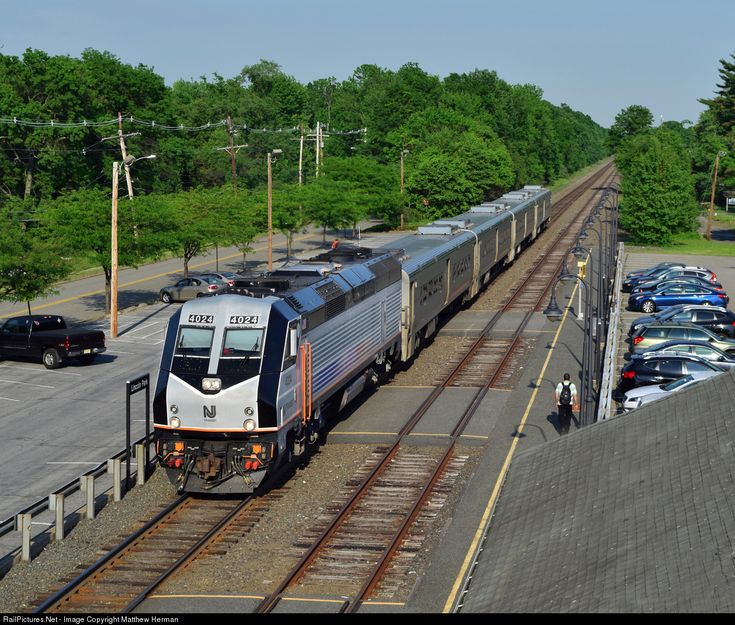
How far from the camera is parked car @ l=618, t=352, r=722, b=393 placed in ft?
96.4

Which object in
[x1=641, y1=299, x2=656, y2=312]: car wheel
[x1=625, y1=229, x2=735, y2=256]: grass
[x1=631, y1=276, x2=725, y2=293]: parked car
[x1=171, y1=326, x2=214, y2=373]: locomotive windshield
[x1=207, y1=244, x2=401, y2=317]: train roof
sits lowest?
[x1=641, y1=299, x2=656, y2=312]: car wheel

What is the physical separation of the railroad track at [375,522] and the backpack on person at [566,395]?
2.78m

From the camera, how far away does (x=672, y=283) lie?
153ft

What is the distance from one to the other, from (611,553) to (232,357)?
10.3 meters

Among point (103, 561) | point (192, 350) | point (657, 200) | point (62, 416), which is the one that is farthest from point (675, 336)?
point (657, 200)

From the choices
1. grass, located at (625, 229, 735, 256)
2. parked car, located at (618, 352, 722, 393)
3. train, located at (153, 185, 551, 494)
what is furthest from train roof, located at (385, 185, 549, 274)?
grass, located at (625, 229, 735, 256)

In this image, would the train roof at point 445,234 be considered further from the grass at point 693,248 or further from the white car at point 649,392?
the grass at point 693,248

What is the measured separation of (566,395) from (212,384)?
10.2 meters

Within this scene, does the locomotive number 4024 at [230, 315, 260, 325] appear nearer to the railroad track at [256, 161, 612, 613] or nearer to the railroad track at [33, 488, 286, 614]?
the railroad track at [33, 488, 286, 614]

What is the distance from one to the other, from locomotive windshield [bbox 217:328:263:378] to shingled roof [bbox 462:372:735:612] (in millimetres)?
5872

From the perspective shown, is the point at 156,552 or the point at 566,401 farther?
the point at 566,401

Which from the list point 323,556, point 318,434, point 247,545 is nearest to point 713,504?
point 323,556
